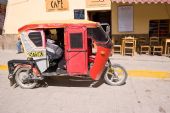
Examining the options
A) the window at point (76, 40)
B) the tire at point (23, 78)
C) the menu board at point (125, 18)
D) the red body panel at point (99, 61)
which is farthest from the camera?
the menu board at point (125, 18)

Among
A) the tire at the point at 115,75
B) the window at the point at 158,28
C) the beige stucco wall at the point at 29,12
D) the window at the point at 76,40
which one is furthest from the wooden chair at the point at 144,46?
the window at the point at 76,40

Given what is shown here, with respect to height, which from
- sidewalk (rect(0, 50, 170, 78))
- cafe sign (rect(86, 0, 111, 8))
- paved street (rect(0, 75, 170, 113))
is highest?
cafe sign (rect(86, 0, 111, 8))

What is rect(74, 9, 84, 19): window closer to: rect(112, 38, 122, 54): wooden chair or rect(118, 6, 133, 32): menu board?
rect(118, 6, 133, 32): menu board

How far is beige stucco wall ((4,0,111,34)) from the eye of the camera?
1513 cm

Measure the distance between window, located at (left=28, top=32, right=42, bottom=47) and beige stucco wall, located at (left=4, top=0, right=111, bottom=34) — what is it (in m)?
7.20

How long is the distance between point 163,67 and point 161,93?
3.56m

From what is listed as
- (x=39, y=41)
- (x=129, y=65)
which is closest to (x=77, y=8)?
(x=129, y=65)

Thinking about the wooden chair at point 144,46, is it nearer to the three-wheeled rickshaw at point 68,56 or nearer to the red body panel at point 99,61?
the three-wheeled rickshaw at point 68,56

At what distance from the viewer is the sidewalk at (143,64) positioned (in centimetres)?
1002

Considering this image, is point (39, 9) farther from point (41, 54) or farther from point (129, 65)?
point (41, 54)

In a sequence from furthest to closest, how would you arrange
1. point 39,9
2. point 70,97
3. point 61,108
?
point 39,9, point 70,97, point 61,108

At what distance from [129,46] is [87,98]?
7.39 meters

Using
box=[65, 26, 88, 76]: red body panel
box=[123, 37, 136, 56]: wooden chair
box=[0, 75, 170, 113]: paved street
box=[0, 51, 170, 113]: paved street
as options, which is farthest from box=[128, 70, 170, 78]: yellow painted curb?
box=[123, 37, 136, 56]: wooden chair

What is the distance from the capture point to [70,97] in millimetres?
7473
